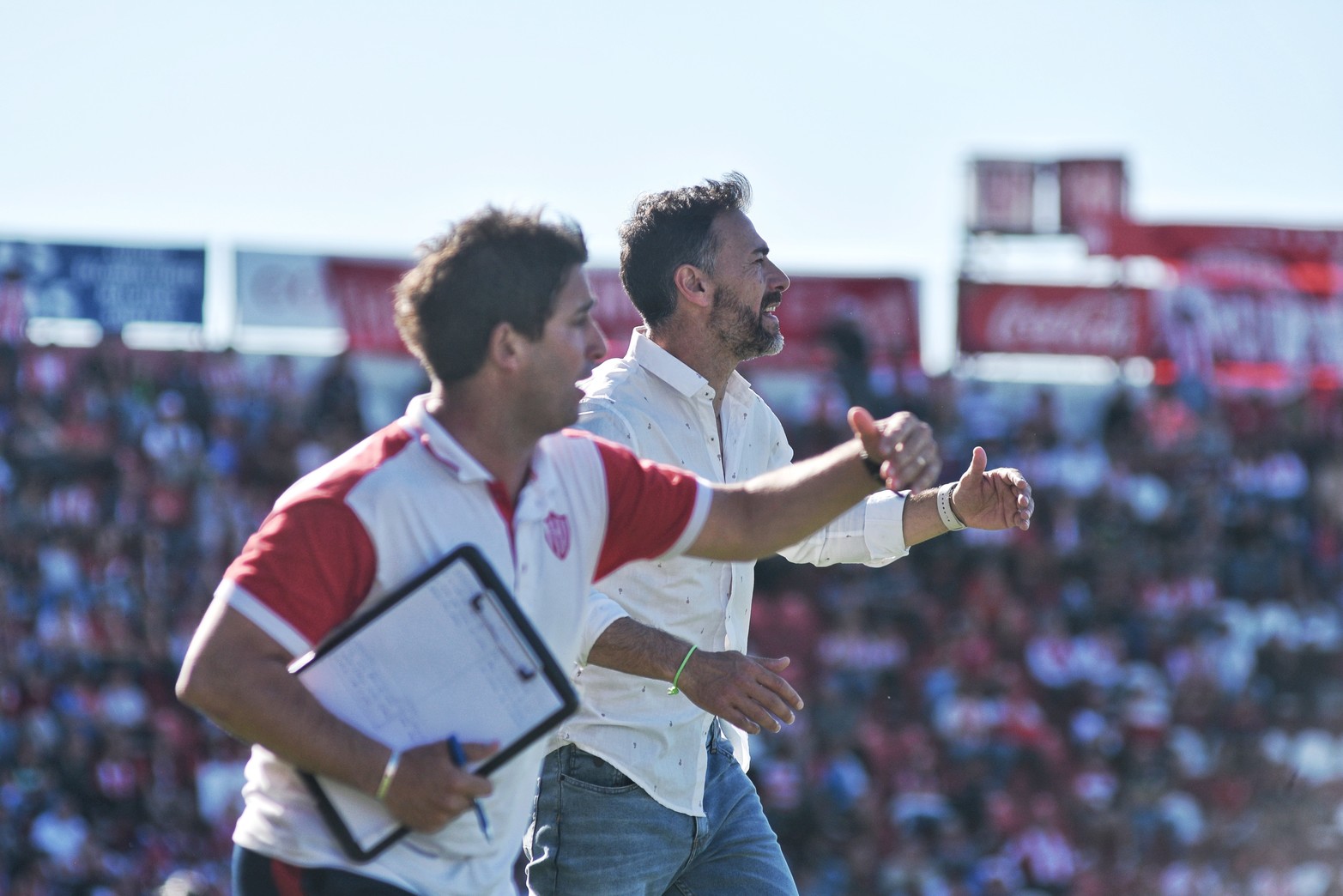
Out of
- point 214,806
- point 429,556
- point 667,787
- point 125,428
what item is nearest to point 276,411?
point 125,428

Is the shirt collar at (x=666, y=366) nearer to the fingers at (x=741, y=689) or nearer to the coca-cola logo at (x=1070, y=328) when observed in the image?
the fingers at (x=741, y=689)

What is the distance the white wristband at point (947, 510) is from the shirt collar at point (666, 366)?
2.28 feet

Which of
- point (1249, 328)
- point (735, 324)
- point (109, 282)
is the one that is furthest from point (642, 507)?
point (1249, 328)

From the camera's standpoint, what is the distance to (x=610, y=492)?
127 inches

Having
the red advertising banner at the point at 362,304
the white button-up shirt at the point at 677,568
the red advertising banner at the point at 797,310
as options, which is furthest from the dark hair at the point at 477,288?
the red advertising banner at the point at 362,304

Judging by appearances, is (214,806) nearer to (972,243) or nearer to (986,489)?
(986,489)

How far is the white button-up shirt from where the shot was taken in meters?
4.19

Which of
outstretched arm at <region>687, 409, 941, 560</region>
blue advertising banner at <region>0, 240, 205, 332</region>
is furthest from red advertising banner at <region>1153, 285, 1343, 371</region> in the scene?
outstretched arm at <region>687, 409, 941, 560</region>

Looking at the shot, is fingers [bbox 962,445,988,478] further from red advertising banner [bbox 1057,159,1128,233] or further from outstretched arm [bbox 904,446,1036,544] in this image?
red advertising banner [bbox 1057,159,1128,233]

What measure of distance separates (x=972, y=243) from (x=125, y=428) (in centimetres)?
1157

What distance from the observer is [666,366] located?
4.47m

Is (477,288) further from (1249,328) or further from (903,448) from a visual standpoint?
(1249,328)

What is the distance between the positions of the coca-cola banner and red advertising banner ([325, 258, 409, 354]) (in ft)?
24.0

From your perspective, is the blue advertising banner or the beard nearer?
the beard
